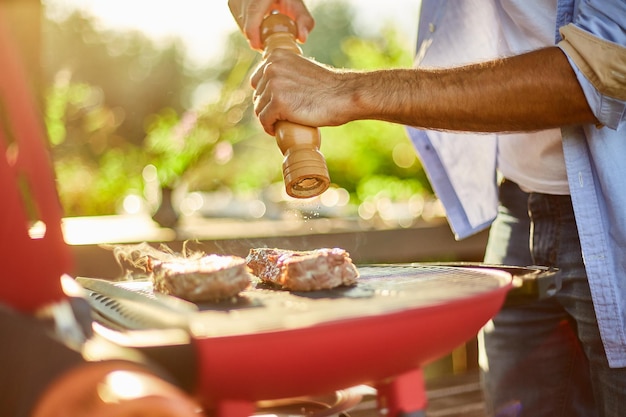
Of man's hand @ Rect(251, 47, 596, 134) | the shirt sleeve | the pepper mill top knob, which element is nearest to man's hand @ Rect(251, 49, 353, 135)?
man's hand @ Rect(251, 47, 596, 134)

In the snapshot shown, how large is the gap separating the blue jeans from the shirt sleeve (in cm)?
36

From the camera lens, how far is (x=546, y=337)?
1602 mm

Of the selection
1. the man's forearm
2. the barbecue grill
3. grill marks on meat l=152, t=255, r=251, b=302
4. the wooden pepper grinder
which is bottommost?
the barbecue grill

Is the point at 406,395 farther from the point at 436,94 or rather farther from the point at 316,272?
the point at 436,94

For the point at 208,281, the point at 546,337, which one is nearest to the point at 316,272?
the point at 208,281

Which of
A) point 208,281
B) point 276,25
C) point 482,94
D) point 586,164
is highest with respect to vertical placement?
point 276,25

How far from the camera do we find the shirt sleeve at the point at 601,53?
1.12 metres

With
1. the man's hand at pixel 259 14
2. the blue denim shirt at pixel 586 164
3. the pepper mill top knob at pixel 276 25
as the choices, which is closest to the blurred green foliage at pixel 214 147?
the blue denim shirt at pixel 586 164

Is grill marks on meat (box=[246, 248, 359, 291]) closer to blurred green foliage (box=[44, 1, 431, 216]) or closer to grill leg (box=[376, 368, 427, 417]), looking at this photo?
grill leg (box=[376, 368, 427, 417])

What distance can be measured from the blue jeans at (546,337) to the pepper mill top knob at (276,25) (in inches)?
28.0

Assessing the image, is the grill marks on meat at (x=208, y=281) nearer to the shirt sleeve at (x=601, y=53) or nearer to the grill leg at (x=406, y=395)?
the grill leg at (x=406, y=395)

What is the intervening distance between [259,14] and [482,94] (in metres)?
0.57

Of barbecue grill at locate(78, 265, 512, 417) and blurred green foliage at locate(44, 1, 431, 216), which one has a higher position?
blurred green foliage at locate(44, 1, 431, 216)

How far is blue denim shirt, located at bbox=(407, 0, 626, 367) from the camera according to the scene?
1170 mm
